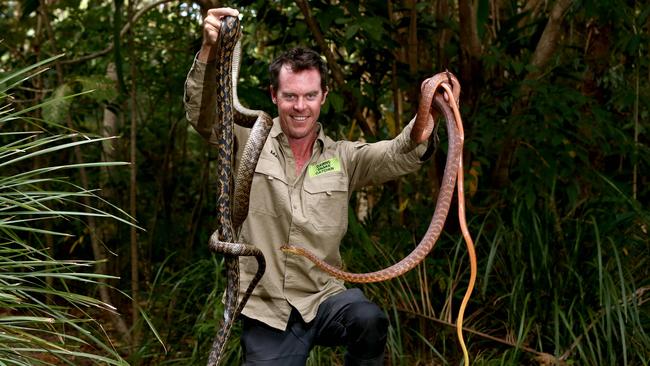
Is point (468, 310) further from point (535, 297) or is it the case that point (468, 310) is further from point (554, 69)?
point (554, 69)

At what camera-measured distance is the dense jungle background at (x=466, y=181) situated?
4.77 metres

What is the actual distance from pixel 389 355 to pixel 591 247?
143cm

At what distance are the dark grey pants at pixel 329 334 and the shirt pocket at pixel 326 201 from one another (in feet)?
1.12

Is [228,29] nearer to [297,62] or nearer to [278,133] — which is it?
[297,62]

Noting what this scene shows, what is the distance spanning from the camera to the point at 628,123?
6.14 metres

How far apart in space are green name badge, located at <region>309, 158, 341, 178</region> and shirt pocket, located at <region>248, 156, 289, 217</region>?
5.9 inches

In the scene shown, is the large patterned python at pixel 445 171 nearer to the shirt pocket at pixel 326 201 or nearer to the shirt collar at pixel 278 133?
the shirt pocket at pixel 326 201

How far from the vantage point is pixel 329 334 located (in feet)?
12.4

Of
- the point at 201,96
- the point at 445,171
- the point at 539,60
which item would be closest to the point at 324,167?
the point at 201,96

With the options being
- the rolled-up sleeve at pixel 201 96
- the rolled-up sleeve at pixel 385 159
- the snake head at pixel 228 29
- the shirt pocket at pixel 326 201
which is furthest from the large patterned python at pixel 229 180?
the rolled-up sleeve at pixel 385 159

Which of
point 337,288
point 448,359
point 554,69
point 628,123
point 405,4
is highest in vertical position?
point 405,4

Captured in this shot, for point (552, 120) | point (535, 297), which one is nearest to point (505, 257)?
point (535, 297)

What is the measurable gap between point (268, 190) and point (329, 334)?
720 mm

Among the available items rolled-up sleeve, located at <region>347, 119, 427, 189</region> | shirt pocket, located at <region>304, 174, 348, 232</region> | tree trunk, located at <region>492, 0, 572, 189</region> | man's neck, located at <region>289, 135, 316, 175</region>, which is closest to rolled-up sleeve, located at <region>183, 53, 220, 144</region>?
man's neck, located at <region>289, 135, 316, 175</region>
